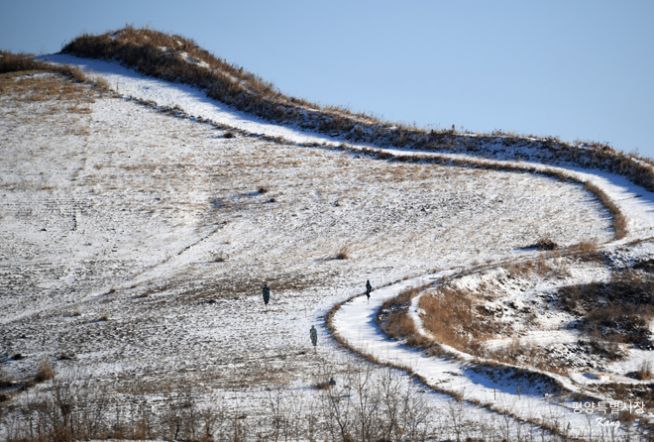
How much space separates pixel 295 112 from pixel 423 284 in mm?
31066

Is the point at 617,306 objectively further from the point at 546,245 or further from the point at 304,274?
the point at 304,274

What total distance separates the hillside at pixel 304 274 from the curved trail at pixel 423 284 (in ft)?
0.33

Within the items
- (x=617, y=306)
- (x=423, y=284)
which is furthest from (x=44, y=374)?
(x=617, y=306)

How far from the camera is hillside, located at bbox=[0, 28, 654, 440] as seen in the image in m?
16.1

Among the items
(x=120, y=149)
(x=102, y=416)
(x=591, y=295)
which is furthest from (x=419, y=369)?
(x=120, y=149)

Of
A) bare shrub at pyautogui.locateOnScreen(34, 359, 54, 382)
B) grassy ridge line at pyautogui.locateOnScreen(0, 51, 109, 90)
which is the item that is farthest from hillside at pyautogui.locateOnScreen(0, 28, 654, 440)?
grassy ridge line at pyautogui.locateOnScreen(0, 51, 109, 90)

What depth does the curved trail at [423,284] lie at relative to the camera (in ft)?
52.0

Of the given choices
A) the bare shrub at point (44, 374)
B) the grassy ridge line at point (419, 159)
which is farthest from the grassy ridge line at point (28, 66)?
the bare shrub at point (44, 374)

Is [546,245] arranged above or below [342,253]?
above

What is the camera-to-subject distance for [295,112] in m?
55.9

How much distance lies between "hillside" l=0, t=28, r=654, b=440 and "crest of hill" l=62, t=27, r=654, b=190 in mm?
194

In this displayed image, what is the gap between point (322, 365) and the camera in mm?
19328

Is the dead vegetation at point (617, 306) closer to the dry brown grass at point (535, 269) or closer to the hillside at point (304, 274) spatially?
the hillside at point (304, 274)

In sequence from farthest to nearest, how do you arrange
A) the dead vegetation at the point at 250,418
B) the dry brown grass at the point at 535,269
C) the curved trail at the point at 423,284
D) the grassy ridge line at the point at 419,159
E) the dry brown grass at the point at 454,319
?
the grassy ridge line at the point at 419,159 → the dry brown grass at the point at 535,269 → the dry brown grass at the point at 454,319 → the curved trail at the point at 423,284 → the dead vegetation at the point at 250,418
